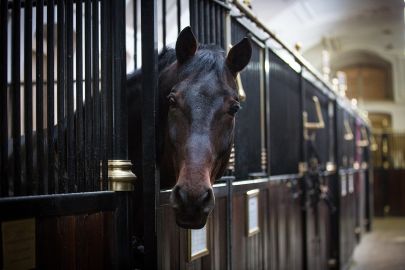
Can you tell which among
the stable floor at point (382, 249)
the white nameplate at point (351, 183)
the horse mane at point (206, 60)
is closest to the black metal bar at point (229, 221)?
the horse mane at point (206, 60)

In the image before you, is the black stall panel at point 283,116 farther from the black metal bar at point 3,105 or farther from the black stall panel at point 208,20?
the black metal bar at point 3,105

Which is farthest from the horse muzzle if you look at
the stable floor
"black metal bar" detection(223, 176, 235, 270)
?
the stable floor

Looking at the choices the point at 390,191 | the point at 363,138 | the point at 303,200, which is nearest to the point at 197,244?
the point at 303,200

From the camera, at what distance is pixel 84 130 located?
2.35 m

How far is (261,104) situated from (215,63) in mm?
1787

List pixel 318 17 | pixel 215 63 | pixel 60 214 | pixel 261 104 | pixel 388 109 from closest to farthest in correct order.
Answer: pixel 60 214 < pixel 215 63 < pixel 261 104 < pixel 318 17 < pixel 388 109

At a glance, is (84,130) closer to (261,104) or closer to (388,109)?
(261,104)

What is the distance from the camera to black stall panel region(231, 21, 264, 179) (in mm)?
3617

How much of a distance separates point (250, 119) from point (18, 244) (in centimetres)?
225

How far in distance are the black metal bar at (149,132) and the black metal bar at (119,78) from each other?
6 centimetres

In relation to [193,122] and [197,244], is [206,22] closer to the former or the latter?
[193,122]

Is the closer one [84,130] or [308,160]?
[84,130]

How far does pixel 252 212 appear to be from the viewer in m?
3.79

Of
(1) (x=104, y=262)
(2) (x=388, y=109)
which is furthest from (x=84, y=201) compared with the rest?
(2) (x=388, y=109)
